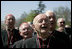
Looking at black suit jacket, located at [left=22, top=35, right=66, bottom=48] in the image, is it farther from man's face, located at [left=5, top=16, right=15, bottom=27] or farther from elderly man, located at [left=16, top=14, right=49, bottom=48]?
man's face, located at [left=5, top=16, right=15, bottom=27]

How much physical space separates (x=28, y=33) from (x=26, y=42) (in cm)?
126

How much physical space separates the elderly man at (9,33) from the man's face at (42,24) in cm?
189

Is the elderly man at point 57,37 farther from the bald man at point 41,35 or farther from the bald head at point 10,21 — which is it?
the bald head at point 10,21

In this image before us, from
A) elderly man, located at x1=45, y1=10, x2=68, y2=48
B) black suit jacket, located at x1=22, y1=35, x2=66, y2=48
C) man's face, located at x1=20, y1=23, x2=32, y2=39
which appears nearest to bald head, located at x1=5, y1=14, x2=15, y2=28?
man's face, located at x1=20, y1=23, x2=32, y2=39

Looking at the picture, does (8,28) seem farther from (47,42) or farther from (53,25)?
(47,42)

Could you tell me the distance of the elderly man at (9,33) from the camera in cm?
560

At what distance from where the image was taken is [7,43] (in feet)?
18.1

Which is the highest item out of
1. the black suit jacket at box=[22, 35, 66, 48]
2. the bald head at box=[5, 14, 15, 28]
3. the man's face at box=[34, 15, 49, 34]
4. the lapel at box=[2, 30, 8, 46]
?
the man's face at box=[34, 15, 49, 34]

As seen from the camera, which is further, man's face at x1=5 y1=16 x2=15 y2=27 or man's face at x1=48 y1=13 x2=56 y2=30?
man's face at x1=5 y1=16 x2=15 y2=27

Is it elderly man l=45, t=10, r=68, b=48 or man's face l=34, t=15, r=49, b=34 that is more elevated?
man's face l=34, t=15, r=49, b=34

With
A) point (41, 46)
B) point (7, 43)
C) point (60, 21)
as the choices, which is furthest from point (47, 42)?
point (60, 21)

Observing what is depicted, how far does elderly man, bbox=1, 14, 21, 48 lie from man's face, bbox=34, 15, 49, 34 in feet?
6.20

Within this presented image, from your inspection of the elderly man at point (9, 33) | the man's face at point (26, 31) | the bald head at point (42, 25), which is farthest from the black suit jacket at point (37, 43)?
the elderly man at point (9, 33)

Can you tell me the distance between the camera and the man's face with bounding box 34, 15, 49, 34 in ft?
12.3
